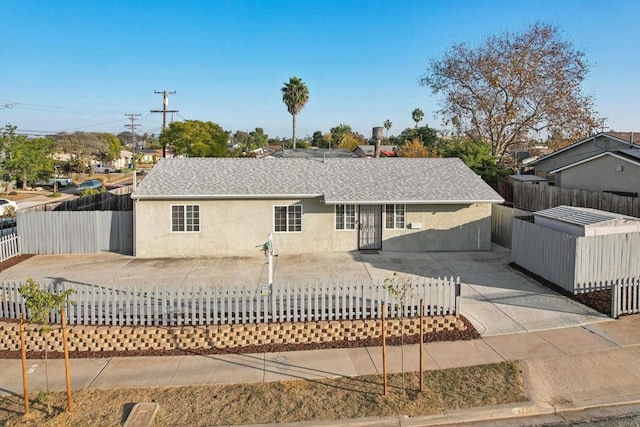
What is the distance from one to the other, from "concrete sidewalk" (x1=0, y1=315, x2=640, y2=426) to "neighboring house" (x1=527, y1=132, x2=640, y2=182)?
17.8 meters

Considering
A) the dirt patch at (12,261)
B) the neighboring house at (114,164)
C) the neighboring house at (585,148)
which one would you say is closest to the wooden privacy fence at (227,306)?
the dirt patch at (12,261)

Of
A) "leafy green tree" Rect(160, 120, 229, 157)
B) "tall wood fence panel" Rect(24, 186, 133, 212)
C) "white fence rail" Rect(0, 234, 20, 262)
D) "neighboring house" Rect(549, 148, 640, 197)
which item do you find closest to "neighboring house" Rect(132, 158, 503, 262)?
"tall wood fence panel" Rect(24, 186, 133, 212)

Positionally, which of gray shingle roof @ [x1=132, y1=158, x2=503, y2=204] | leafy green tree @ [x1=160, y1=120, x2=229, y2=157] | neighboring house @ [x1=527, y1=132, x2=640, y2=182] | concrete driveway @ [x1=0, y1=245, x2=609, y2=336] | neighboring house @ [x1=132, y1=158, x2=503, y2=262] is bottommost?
concrete driveway @ [x1=0, y1=245, x2=609, y2=336]

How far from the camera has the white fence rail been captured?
17344 millimetres

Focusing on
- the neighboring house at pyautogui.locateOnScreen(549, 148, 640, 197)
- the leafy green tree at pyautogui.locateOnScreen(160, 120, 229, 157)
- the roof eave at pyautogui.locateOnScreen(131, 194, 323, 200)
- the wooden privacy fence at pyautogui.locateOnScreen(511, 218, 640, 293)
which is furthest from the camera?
the leafy green tree at pyautogui.locateOnScreen(160, 120, 229, 157)

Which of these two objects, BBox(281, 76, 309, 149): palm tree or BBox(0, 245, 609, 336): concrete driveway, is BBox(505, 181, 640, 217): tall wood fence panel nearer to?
BBox(0, 245, 609, 336): concrete driveway

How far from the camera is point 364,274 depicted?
15.2 m

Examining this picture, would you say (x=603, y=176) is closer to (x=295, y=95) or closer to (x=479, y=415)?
(x=479, y=415)

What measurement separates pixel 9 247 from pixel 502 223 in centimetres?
2051

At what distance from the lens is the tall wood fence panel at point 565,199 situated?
1738 cm

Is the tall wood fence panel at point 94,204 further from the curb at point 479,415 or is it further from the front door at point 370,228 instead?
the curb at point 479,415

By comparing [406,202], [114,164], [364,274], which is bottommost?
[364,274]

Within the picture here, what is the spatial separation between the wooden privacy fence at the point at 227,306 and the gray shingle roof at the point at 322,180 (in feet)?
24.7

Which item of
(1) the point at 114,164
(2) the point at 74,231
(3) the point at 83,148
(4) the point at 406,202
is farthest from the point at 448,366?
(1) the point at 114,164
